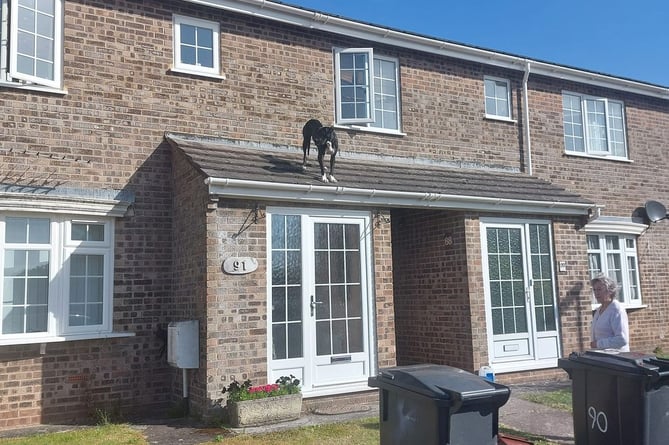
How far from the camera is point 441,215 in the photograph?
10.6 metres

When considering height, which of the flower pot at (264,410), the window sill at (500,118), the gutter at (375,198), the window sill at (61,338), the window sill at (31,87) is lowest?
the flower pot at (264,410)

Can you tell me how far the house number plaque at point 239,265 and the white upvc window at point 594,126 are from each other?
8.70 m

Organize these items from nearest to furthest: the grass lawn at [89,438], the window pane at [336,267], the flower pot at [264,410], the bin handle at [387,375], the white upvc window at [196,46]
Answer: the bin handle at [387,375]
the grass lawn at [89,438]
the flower pot at [264,410]
the window pane at [336,267]
the white upvc window at [196,46]

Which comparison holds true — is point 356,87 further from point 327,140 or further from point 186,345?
point 186,345

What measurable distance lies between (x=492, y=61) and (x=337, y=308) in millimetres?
6851

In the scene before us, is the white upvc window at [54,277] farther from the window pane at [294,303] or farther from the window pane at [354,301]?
the window pane at [354,301]

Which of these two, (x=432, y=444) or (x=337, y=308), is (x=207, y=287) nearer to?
(x=337, y=308)

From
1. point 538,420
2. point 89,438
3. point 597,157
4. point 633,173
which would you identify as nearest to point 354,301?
point 538,420

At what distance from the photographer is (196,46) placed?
979 centimetres

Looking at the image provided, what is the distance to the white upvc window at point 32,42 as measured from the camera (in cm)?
806

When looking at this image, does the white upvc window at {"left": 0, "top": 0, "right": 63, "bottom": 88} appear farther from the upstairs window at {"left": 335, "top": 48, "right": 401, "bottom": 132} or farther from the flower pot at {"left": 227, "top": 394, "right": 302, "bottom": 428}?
the flower pot at {"left": 227, "top": 394, "right": 302, "bottom": 428}

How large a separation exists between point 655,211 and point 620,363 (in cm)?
1048

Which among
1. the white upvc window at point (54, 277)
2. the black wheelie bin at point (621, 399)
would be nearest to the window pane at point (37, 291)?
the white upvc window at point (54, 277)

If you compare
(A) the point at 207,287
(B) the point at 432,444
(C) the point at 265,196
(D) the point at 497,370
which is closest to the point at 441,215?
(D) the point at 497,370
